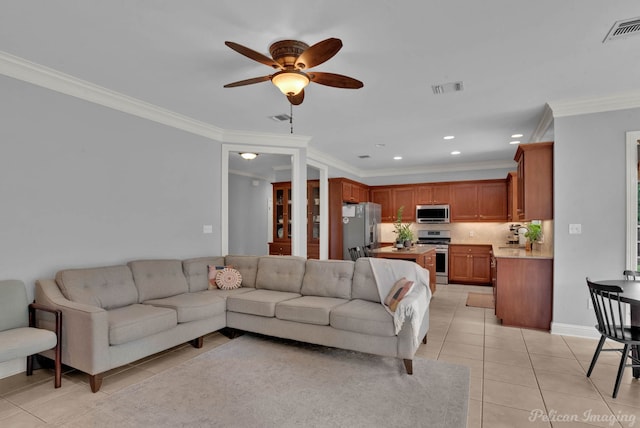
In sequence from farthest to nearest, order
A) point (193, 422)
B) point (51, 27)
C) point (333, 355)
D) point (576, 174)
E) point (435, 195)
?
point (435, 195), point (576, 174), point (333, 355), point (51, 27), point (193, 422)

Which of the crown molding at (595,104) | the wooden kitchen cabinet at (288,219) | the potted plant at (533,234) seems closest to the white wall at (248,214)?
the wooden kitchen cabinet at (288,219)

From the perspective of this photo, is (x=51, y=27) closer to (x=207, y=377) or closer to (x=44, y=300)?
(x=44, y=300)

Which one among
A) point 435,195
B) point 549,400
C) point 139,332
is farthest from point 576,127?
point 139,332

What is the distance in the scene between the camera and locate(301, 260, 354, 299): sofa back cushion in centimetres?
384

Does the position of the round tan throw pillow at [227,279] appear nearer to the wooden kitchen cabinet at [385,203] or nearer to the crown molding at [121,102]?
the crown molding at [121,102]

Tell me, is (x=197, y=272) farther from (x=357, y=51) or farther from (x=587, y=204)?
(x=587, y=204)

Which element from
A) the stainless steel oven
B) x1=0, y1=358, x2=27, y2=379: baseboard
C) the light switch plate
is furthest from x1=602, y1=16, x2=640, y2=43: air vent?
the stainless steel oven

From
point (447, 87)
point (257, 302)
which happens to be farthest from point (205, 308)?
point (447, 87)

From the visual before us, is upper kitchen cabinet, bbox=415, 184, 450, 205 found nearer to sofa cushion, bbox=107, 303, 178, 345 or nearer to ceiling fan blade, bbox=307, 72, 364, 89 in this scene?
ceiling fan blade, bbox=307, 72, 364, 89

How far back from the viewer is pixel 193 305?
3.48 metres

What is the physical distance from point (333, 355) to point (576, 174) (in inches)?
132

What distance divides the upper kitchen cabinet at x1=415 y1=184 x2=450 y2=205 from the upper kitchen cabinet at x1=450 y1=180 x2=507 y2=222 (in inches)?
5.9

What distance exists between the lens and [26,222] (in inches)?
120

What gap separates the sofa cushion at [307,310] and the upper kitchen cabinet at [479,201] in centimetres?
511
